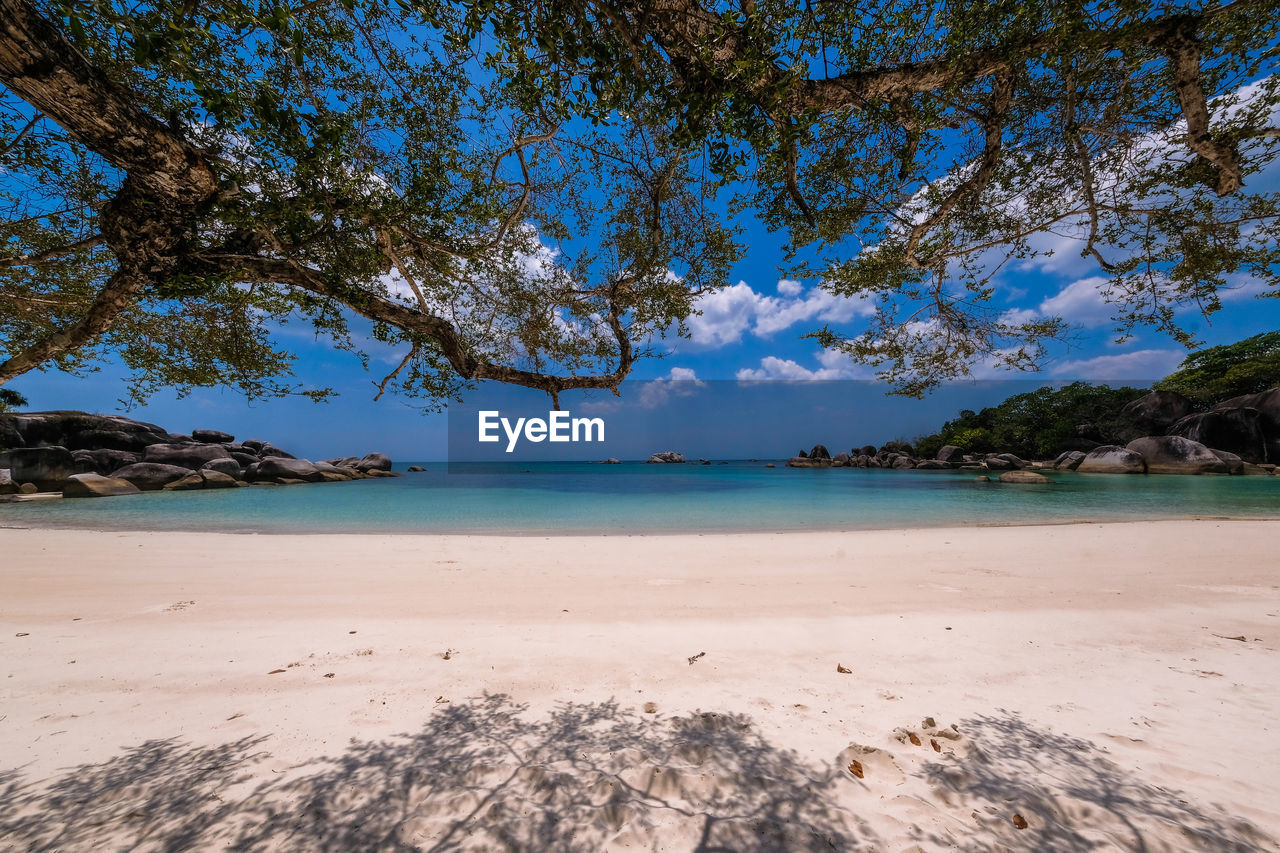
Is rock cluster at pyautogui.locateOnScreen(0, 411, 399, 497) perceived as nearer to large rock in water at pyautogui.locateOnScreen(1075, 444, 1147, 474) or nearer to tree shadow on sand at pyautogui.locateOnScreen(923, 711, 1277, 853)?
tree shadow on sand at pyautogui.locateOnScreen(923, 711, 1277, 853)

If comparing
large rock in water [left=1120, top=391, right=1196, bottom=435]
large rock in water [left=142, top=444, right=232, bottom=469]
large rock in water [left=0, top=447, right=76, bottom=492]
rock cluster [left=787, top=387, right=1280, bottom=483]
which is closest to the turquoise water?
rock cluster [left=787, top=387, right=1280, bottom=483]

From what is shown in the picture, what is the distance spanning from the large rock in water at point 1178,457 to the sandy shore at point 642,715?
4162 cm

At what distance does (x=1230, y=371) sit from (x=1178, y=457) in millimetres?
16865

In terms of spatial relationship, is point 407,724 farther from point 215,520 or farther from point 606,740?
point 215,520

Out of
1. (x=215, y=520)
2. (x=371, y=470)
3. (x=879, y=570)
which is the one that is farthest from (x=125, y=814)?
(x=371, y=470)

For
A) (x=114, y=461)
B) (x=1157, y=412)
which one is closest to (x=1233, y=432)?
(x=1157, y=412)

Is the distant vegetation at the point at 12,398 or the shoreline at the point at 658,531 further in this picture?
the distant vegetation at the point at 12,398

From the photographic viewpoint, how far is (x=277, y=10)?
2027 mm

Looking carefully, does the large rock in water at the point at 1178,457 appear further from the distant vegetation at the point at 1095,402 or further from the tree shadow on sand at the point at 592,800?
the tree shadow on sand at the point at 592,800

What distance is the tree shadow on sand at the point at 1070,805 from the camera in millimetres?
1979

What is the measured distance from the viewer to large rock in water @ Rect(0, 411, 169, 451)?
93.4 feet

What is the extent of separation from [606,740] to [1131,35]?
6.11m

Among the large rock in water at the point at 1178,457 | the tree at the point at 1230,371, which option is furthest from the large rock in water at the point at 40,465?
the tree at the point at 1230,371

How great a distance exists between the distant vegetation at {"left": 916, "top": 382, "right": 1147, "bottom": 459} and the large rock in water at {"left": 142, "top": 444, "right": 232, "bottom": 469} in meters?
75.7
